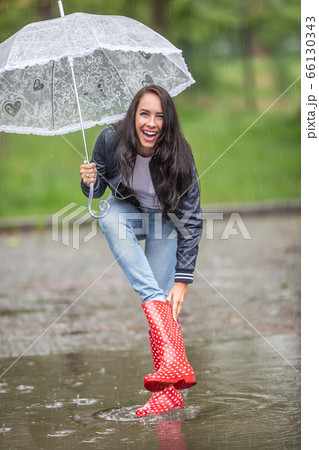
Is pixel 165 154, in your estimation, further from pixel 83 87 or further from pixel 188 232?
pixel 83 87

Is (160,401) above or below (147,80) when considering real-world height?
below

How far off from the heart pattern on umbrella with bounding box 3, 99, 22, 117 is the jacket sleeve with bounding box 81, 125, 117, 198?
68 cm

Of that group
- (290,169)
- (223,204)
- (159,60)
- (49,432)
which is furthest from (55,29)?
(290,169)

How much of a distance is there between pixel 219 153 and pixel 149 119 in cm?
1596

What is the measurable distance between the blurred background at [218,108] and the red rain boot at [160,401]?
11.4 meters

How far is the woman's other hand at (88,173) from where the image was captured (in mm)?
4648

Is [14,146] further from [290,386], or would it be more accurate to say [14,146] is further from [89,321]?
[290,386]

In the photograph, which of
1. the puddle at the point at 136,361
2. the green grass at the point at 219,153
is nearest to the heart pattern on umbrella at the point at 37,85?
the puddle at the point at 136,361

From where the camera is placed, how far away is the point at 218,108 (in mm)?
23641

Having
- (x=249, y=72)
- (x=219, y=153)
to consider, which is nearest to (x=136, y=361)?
(x=219, y=153)

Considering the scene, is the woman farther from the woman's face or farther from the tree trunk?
the tree trunk

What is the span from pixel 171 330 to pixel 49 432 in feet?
2.59

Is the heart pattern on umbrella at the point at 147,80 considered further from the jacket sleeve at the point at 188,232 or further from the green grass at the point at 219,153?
the green grass at the point at 219,153

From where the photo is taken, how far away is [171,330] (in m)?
4.68
